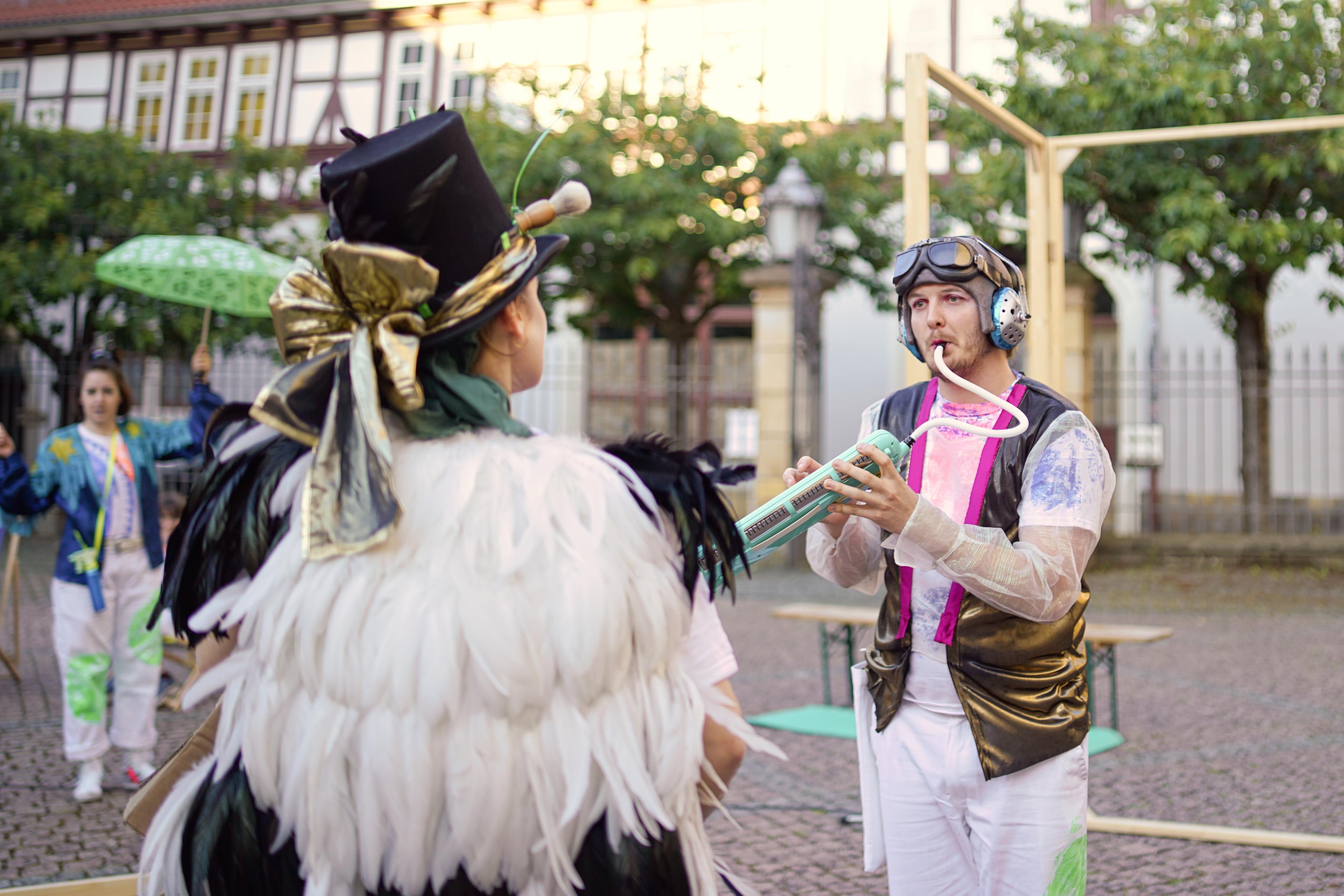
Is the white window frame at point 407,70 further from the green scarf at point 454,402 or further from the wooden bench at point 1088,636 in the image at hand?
the green scarf at point 454,402

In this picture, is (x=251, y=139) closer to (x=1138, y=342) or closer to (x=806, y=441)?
(x=806, y=441)

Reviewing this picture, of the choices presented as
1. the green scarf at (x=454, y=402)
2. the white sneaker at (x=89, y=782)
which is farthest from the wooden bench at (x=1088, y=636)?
the green scarf at (x=454, y=402)

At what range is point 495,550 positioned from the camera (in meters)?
1.37

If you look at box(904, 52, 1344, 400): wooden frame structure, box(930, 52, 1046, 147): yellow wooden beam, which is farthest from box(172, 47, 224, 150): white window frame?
box(930, 52, 1046, 147): yellow wooden beam

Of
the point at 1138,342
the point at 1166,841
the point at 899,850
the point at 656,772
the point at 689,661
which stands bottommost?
the point at 1166,841

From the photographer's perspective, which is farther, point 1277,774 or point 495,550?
point 1277,774

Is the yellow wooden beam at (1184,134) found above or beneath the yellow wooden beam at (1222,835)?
above

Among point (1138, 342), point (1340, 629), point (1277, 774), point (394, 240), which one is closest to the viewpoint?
point (394, 240)

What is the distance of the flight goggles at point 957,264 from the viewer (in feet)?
7.05

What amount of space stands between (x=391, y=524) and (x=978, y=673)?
3.98 ft

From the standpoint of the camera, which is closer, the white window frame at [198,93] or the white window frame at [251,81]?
the white window frame at [251,81]

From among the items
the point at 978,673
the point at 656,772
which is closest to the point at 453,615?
the point at 656,772

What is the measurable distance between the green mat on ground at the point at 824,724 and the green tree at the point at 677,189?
725 centimetres

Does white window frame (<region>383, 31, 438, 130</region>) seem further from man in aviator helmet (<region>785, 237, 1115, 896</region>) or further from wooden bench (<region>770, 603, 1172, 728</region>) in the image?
man in aviator helmet (<region>785, 237, 1115, 896</region>)
